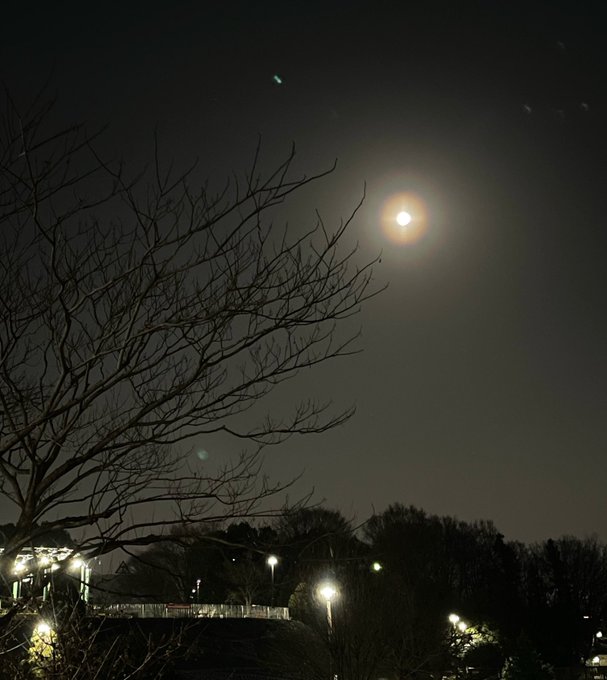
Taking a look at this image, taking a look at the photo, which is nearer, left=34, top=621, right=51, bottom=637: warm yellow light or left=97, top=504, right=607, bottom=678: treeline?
left=34, top=621, right=51, bottom=637: warm yellow light

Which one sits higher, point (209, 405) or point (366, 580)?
point (366, 580)

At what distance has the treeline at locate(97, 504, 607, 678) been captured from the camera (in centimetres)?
2127

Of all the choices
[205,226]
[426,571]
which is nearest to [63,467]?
[205,226]

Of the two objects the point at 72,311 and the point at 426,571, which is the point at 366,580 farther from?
the point at 426,571

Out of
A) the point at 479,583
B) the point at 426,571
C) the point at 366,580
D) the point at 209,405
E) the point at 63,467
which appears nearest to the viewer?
the point at 63,467

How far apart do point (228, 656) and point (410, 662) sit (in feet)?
40.1

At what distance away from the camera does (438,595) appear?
1793 inches

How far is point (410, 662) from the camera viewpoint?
73.0ft

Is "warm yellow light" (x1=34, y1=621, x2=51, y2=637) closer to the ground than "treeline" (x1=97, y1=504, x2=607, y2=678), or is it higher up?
closer to the ground

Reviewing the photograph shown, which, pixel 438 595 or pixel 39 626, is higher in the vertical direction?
pixel 438 595

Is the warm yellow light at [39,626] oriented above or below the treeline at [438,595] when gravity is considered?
below

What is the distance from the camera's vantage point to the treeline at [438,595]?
69.8 ft

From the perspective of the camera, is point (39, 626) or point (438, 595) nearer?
point (39, 626)

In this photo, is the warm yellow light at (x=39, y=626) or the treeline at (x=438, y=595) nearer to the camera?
the warm yellow light at (x=39, y=626)
